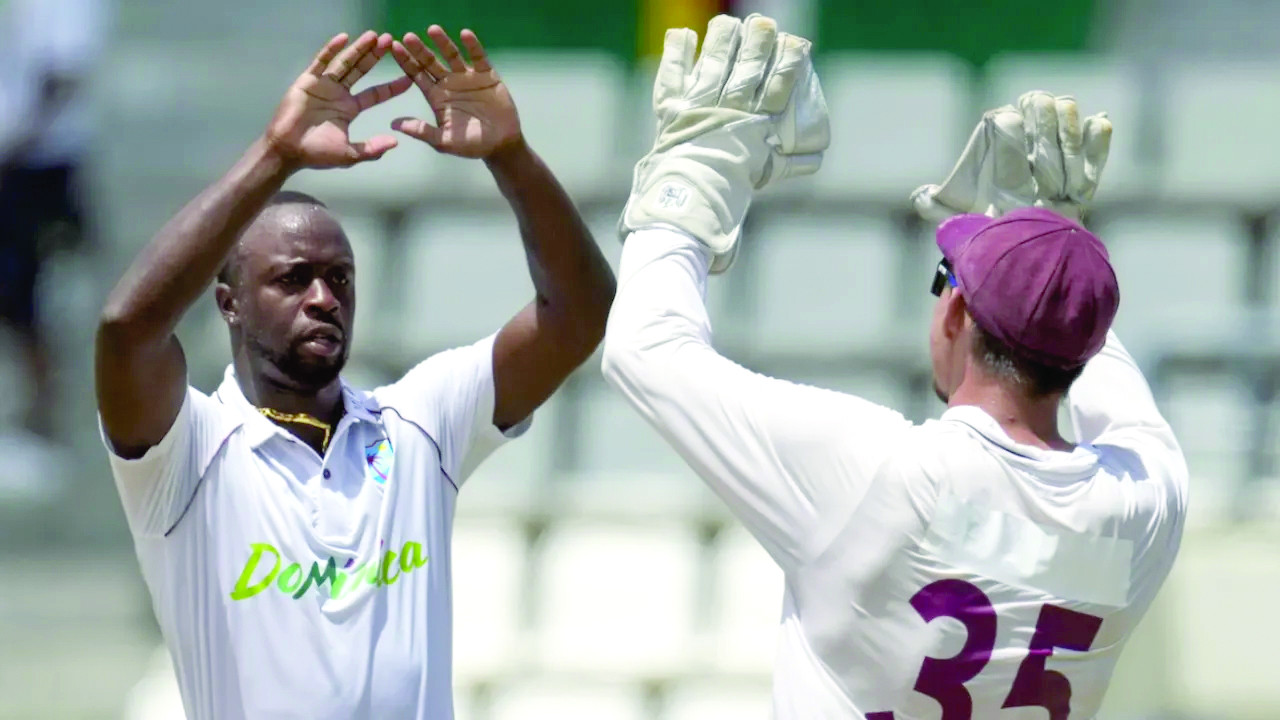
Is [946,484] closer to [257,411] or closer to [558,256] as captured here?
[558,256]

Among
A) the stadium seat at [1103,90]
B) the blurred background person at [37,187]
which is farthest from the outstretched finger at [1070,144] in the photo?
the blurred background person at [37,187]

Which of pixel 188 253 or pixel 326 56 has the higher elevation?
pixel 326 56

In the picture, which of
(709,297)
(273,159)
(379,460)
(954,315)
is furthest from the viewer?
(709,297)

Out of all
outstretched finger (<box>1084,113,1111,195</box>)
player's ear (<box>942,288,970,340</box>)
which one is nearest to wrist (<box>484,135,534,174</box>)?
player's ear (<box>942,288,970,340</box>)

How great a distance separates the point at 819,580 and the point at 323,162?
2.70 feet

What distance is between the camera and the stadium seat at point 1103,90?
6453mm

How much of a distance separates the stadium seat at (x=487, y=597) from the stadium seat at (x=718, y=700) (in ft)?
1.63

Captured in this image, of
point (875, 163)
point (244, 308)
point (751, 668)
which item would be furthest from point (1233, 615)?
point (244, 308)

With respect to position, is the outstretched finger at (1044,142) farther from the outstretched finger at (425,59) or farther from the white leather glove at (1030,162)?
the outstretched finger at (425,59)

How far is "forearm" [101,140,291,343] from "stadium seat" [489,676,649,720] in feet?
10.1

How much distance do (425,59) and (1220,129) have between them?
16.1 ft

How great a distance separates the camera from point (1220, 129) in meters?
6.71

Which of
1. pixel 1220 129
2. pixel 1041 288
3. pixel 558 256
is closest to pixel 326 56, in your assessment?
pixel 558 256

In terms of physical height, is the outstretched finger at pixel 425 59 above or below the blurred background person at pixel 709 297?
above
